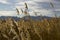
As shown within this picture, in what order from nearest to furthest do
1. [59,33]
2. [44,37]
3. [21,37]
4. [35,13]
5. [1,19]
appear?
[21,37], [59,33], [44,37], [35,13], [1,19]

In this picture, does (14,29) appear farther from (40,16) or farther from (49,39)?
(40,16)

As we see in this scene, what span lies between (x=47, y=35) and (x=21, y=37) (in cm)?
131

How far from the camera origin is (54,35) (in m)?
3.04

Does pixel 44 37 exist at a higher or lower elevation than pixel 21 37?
lower

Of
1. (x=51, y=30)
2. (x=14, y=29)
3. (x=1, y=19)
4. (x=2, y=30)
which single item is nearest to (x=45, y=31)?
(x=51, y=30)

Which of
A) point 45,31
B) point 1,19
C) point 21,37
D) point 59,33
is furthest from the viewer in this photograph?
point 1,19

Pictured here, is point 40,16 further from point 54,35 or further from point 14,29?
point 14,29

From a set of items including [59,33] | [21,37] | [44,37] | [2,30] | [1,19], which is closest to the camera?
[21,37]

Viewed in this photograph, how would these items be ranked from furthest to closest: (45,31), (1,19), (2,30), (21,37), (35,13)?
(1,19), (2,30), (35,13), (45,31), (21,37)

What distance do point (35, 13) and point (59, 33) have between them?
949 millimetres

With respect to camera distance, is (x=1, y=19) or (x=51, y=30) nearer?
(x=51, y=30)

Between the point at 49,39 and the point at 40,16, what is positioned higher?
the point at 40,16

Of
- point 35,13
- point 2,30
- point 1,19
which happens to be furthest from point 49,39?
point 1,19

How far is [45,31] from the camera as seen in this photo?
345cm
